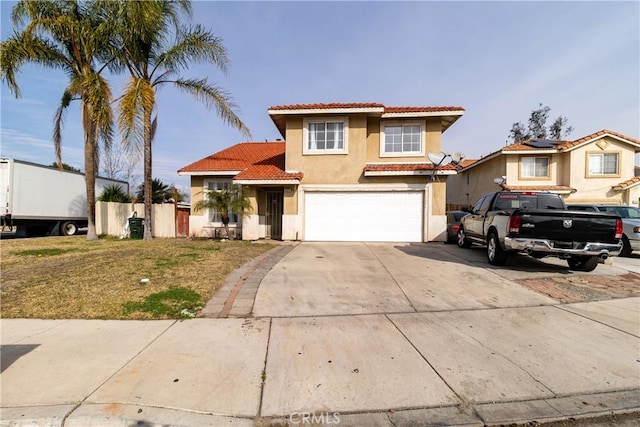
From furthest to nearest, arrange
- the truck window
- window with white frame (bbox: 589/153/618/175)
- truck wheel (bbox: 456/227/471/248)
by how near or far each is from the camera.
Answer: window with white frame (bbox: 589/153/618/175)
truck wheel (bbox: 456/227/471/248)
the truck window

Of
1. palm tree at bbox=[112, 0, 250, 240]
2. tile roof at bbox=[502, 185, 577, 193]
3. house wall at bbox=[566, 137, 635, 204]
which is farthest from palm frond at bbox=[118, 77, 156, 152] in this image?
house wall at bbox=[566, 137, 635, 204]

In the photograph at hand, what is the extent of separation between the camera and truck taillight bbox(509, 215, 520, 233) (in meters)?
6.91

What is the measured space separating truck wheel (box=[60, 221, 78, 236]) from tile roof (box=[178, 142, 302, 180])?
8.41m

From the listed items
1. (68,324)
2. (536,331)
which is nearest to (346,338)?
(536,331)

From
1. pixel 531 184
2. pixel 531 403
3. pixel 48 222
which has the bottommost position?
pixel 531 403

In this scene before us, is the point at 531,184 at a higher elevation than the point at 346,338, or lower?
higher

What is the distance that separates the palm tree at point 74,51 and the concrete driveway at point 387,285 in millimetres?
9552

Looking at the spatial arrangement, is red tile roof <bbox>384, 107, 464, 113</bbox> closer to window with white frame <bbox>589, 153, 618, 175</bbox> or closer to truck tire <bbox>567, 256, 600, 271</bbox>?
truck tire <bbox>567, 256, 600, 271</bbox>

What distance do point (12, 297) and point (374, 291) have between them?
6.62 m

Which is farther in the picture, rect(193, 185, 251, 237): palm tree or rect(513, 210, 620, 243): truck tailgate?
rect(193, 185, 251, 237): palm tree

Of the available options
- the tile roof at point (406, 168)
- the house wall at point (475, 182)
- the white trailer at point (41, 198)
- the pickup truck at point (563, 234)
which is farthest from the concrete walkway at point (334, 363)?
the house wall at point (475, 182)

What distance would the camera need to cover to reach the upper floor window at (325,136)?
43.9 ft

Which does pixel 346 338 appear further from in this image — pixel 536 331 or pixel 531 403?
pixel 536 331

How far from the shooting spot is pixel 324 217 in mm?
13406
